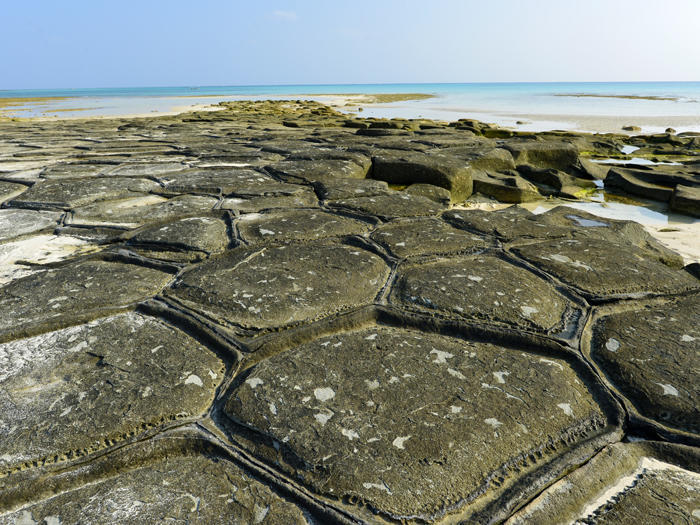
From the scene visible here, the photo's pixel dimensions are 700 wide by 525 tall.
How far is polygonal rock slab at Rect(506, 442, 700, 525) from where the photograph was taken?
2.11ft

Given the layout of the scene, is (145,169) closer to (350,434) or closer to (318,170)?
(318,170)

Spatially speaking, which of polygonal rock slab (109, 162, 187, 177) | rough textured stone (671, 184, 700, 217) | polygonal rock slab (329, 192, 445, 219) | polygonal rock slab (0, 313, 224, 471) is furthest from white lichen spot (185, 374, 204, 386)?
rough textured stone (671, 184, 700, 217)

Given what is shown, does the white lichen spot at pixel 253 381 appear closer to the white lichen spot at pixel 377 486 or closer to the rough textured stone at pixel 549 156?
the white lichen spot at pixel 377 486

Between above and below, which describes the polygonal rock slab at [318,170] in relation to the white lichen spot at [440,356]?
above

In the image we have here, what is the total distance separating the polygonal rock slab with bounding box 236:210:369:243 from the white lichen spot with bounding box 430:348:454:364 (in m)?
0.82

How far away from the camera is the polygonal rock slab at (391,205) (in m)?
1.98

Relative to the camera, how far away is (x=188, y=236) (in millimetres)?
1658

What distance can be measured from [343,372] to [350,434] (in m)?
0.17

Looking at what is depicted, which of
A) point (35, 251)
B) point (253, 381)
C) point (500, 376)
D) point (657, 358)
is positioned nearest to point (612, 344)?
point (657, 358)

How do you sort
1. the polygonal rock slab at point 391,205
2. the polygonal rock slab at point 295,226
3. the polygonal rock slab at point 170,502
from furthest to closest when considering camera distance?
the polygonal rock slab at point 391,205, the polygonal rock slab at point 295,226, the polygonal rock slab at point 170,502

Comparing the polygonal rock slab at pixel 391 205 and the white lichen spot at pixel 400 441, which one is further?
the polygonal rock slab at pixel 391 205

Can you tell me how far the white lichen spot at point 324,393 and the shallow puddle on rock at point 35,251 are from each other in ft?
4.01

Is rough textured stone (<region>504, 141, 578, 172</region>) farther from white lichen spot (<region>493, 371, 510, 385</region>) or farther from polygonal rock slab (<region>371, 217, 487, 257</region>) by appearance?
white lichen spot (<region>493, 371, 510, 385</region>)

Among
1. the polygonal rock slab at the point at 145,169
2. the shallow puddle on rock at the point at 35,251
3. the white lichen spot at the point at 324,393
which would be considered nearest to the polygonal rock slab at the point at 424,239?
the white lichen spot at the point at 324,393
